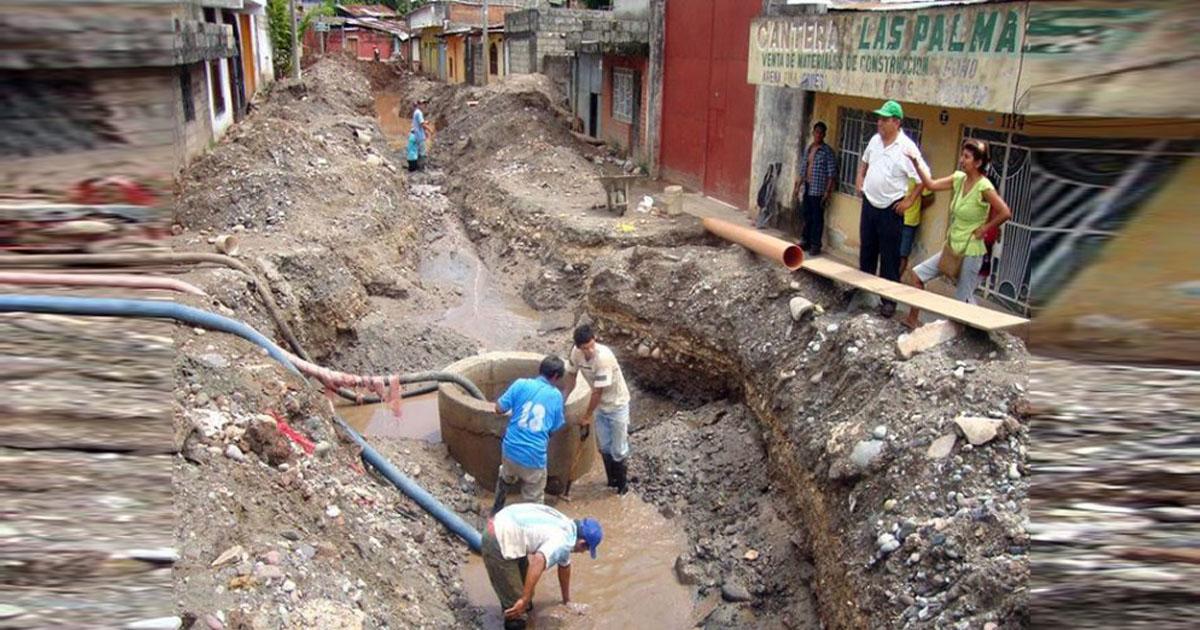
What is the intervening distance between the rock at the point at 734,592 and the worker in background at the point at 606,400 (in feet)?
6.34

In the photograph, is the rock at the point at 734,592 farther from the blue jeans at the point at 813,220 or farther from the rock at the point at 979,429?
the blue jeans at the point at 813,220

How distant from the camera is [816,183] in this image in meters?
10.6

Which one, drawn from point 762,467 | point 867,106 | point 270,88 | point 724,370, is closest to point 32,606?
point 762,467

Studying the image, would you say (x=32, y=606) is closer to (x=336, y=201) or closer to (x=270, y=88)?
(x=336, y=201)

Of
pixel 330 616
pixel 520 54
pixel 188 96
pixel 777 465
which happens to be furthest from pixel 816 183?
pixel 520 54

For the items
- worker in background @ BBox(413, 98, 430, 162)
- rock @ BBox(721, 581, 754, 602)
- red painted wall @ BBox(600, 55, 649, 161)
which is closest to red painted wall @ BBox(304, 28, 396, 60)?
worker in background @ BBox(413, 98, 430, 162)

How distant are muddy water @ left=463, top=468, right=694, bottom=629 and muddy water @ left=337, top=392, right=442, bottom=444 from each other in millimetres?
1726

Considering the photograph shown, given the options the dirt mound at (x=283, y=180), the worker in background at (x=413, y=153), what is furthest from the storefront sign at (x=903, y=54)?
the worker in background at (x=413, y=153)

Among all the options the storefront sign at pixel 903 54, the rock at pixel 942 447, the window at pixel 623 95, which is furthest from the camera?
the window at pixel 623 95

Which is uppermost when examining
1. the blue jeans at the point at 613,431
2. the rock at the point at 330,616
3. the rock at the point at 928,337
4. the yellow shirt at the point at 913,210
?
the yellow shirt at the point at 913,210

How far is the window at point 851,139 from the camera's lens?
414 inches

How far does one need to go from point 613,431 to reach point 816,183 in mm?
4451

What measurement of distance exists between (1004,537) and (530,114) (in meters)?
17.8

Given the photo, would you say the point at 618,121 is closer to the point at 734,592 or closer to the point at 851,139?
the point at 851,139
